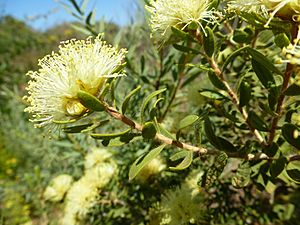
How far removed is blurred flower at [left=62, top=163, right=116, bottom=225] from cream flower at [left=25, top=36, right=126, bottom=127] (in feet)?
2.85

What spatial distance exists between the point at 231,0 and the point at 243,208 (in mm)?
1093

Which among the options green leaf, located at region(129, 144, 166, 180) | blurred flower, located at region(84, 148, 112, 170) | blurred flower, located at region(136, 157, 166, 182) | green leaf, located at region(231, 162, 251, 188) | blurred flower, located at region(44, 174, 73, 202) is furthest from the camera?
blurred flower, located at region(44, 174, 73, 202)

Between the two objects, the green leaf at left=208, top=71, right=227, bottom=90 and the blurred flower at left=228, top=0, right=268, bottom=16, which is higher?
the blurred flower at left=228, top=0, right=268, bottom=16

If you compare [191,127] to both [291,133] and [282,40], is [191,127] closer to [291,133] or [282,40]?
[291,133]

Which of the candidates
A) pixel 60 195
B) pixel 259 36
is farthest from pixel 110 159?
pixel 259 36

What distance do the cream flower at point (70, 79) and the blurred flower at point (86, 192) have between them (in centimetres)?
87

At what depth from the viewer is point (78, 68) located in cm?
82

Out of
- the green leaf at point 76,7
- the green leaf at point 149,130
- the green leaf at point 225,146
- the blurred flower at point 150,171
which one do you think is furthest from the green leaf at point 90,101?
the green leaf at point 76,7

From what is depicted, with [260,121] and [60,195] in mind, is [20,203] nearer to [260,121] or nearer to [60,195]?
[60,195]

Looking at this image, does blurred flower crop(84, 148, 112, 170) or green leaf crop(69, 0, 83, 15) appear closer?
green leaf crop(69, 0, 83, 15)

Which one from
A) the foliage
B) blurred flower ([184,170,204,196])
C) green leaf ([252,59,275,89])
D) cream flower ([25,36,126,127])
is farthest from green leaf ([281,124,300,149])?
blurred flower ([184,170,204,196])

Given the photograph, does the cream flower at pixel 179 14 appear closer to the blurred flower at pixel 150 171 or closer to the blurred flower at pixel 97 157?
the blurred flower at pixel 150 171

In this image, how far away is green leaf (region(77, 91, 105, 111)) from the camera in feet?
2.37

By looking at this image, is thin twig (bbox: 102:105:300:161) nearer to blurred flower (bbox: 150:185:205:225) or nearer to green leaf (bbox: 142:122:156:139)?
green leaf (bbox: 142:122:156:139)
